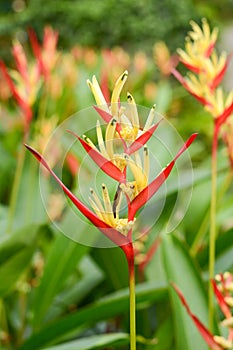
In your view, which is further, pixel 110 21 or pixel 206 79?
pixel 110 21

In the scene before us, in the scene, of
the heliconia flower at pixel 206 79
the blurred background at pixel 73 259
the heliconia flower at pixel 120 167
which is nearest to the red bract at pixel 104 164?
the heliconia flower at pixel 120 167

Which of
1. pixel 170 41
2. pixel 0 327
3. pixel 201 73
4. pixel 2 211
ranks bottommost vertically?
pixel 170 41

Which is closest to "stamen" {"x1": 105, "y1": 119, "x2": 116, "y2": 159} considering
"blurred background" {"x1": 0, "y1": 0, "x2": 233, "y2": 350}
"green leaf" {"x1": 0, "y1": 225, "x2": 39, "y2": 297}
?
"blurred background" {"x1": 0, "y1": 0, "x2": 233, "y2": 350}

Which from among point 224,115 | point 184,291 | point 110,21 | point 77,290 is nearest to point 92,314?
point 184,291

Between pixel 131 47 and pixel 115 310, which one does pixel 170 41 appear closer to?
pixel 131 47

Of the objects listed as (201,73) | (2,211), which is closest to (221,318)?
(201,73)

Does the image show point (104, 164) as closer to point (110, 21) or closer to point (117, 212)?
point (117, 212)
